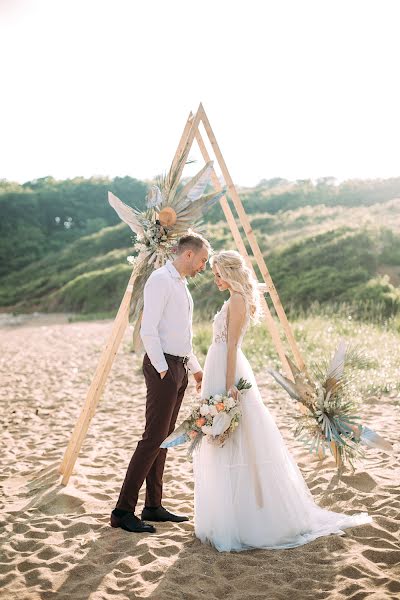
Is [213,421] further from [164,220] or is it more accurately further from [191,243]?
Result: [164,220]

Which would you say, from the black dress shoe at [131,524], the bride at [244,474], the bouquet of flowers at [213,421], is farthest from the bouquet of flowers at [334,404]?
the black dress shoe at [131,524]

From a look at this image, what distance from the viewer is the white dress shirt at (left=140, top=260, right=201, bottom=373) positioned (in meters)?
3.69

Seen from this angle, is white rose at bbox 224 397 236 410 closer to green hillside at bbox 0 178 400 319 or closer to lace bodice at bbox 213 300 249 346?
lace bodice at bbox 213 300 249 346

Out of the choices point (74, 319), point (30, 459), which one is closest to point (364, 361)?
point (30, 459)

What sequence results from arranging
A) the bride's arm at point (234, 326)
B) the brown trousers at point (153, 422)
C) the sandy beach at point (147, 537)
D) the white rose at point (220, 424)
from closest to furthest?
the sandy beach at point (147, 537)
the white rose at point (220, 424)
the bride's arm at point (234, 326)
the brown trousers at point (153, 422)

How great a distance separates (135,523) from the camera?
385 centimetres

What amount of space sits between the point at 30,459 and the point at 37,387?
3801 millimetres

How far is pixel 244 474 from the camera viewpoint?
3594 mm

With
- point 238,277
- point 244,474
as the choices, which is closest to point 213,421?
point 244,474

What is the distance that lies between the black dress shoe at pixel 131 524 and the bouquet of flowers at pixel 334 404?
120 cm

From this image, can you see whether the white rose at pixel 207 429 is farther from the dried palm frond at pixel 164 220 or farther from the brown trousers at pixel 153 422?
the dried palm frond at pixel 164 220

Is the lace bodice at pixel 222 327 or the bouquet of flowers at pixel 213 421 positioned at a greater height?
the lace bodice at pixel 222 327

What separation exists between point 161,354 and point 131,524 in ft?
3.77

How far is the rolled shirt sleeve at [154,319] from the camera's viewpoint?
367 cm
